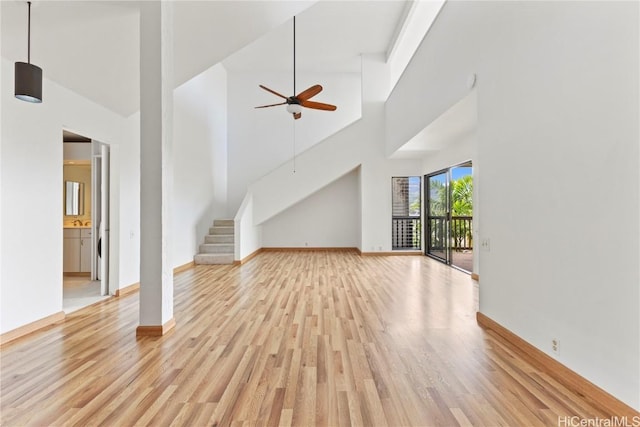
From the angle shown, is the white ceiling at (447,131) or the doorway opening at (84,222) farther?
the doorway opening at (84,222)

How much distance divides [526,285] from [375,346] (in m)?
1.33

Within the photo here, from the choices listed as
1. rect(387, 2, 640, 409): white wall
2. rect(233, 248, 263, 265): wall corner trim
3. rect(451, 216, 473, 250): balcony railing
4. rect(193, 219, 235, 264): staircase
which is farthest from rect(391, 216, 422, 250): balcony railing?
rect(387, 2, 640, 409): white wall

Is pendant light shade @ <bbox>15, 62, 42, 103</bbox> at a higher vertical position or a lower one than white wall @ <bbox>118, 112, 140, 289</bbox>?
higher

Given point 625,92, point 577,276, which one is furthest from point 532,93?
point 577,276

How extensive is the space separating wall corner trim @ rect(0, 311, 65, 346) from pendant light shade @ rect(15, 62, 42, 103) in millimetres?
2109

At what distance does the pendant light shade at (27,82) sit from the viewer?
8.45 ft

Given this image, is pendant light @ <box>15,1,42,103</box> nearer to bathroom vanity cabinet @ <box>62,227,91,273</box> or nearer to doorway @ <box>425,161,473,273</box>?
bathroom vanity cabinet @ <box>62,227,91,273</box>

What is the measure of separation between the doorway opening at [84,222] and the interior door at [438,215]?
648 centimetres

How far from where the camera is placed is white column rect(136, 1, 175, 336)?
10.1ft

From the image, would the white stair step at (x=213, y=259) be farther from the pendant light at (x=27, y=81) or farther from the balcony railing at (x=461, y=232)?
the balcony railing at (x=461, y=232)

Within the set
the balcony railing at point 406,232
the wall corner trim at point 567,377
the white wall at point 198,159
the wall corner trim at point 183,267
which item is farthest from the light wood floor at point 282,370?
the balcony railing at point 406,232

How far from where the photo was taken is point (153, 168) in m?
3.12

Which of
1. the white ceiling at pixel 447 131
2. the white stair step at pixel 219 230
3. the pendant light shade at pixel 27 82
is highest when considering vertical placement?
the white ceiling at pixel 447 131

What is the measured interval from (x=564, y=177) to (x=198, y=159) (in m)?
7.23
